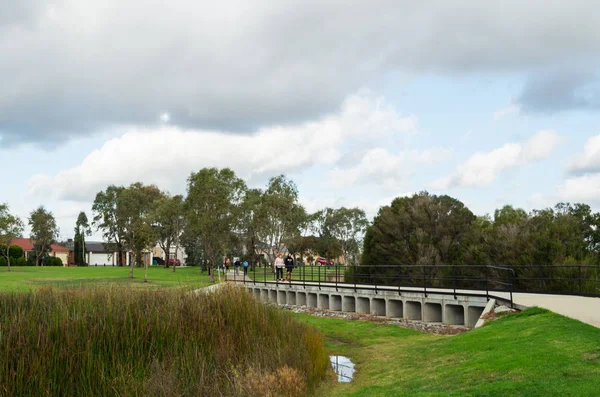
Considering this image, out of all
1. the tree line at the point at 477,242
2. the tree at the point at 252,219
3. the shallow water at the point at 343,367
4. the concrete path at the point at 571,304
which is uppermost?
the tree at the point at 252,219

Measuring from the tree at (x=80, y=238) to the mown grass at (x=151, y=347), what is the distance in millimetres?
92391

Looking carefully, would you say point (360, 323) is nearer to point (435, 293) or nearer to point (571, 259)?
point (435, 293)

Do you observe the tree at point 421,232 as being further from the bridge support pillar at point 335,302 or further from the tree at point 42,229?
the tree at point 42,229

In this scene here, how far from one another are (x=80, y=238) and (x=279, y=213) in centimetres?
5488

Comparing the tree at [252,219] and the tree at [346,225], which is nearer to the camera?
the tree at [252,219]

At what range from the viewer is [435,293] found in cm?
2258

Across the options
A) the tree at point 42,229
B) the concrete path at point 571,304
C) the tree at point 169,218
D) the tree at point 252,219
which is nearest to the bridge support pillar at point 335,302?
the concrete path at point 571,304

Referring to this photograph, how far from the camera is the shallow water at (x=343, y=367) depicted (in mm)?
13884

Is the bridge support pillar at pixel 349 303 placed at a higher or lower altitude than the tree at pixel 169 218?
lower

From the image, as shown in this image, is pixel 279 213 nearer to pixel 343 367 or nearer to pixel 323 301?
pixel 323 301

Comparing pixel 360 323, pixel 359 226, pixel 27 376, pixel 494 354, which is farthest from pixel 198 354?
pixel 359 226

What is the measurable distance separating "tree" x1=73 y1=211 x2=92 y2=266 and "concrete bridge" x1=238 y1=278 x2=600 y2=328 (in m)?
77.1

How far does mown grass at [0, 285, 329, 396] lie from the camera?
1167 cm

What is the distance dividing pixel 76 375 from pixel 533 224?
25799 mm
